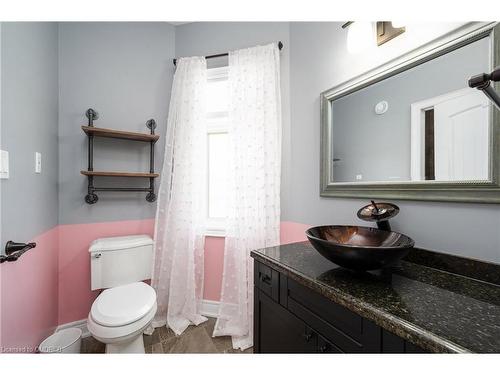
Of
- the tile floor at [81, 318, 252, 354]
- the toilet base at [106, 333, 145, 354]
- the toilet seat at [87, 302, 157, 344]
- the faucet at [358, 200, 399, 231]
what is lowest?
the tile floor at [81, 318, 252, 354]

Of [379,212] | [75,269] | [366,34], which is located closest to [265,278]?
[379,212]

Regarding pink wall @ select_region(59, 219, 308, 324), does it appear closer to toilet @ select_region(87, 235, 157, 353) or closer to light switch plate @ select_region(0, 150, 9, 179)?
toilet @ select_region(87, 235, 157, 353)

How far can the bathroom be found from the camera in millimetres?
823

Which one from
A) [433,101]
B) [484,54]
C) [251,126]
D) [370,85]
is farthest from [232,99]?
[484,54]

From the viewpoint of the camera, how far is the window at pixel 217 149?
192 centimetres

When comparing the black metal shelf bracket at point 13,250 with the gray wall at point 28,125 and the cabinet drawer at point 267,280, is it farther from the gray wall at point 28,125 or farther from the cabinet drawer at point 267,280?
the cabinet drawer at point 267,280

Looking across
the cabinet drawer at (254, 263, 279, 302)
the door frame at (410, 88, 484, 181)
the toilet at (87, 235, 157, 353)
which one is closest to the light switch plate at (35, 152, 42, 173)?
the toilet at (87, 235, 157, 353)

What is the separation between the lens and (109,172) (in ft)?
5.40

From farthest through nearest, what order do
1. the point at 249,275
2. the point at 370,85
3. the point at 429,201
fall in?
the point at 249,275 → the point at 370,85 → the point at 429,201

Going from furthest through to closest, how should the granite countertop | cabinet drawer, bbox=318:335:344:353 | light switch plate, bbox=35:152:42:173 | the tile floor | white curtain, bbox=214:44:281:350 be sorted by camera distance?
white curtain, bbox=214:44:281:350
the tile floor
light switch plate, bbox=35:152:42:173
cabinet drawer, bbox=318:335:344:353
the granite countertop

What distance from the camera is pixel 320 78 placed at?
147cm
